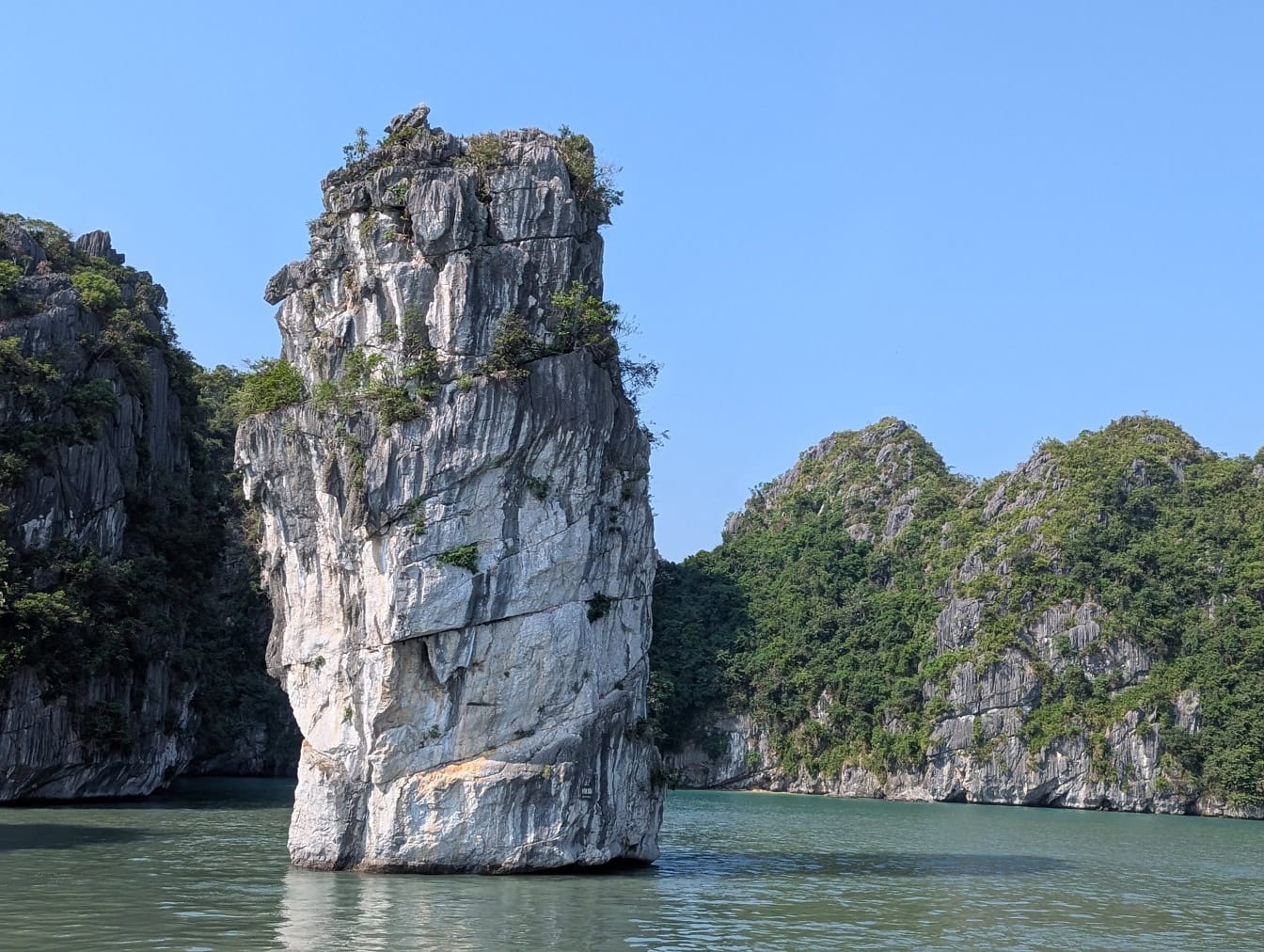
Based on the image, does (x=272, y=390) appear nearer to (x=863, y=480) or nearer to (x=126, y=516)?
(x=126, y=516)

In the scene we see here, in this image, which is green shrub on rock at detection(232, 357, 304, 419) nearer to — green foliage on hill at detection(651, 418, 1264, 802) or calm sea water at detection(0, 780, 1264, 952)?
calm sea water at detection(0, 780, 1264, 952)

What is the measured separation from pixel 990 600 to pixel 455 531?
58.9 meters

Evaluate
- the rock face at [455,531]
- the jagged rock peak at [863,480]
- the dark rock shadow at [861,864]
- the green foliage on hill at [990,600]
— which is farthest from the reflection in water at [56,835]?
the jagged rock peak at [863,480]

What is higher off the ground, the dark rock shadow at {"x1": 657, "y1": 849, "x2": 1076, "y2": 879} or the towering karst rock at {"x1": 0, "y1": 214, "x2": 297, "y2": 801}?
the towering karst rock at {"x1": 0, "y1": 214, "x2": 297, "y2": 801}

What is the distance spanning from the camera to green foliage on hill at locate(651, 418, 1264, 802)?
68688mm

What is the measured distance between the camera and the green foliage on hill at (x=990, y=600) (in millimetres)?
68688

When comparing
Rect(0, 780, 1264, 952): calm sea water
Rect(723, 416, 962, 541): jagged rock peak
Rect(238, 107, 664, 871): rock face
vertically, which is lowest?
Rect(0, 780, 1264, 952): calm sea water

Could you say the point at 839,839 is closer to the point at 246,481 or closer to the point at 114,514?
the point at 246,481

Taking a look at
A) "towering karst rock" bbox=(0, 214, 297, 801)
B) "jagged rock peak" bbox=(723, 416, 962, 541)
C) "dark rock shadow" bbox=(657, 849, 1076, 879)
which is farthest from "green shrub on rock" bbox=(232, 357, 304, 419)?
"jagged rock peak" bbox=(723, 416, 962, 541)

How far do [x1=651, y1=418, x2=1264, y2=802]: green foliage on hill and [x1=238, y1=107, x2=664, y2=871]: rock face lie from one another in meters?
45.9

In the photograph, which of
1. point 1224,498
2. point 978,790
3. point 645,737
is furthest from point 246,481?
point 1224,498

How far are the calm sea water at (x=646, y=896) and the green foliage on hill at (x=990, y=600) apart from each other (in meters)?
31.1

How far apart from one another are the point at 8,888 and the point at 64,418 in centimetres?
2711

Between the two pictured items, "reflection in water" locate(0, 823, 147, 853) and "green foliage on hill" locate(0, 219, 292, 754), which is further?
"green foliage on hill" locate(0, 219, 292, 754)
